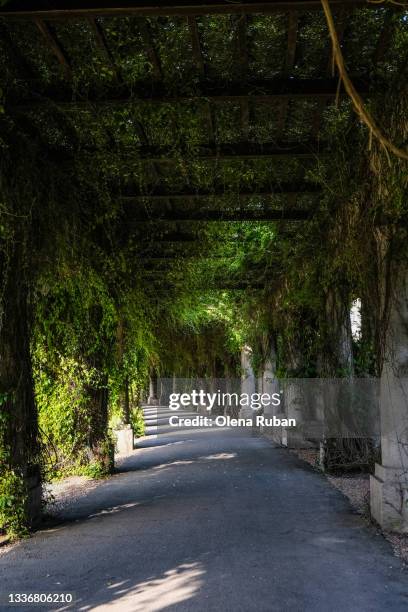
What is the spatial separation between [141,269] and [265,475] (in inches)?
158

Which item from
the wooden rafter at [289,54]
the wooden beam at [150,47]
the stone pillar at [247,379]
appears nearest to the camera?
the wooden rafter at [289,54]

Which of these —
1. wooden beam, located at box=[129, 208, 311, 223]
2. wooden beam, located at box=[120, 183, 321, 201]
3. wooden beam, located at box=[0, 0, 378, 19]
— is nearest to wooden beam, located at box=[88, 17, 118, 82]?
wooden beam, located at box=[0, 0, 378, 19]

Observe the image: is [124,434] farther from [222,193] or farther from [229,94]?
[229,94]

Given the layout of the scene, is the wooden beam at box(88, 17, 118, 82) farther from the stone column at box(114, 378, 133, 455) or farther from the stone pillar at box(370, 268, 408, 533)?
the stone column at box(114, 378, 133, 455)

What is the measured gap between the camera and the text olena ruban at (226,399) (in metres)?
17.8

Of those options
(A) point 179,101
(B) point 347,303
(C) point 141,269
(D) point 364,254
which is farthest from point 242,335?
(A) point 179,101

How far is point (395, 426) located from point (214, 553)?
2091mm

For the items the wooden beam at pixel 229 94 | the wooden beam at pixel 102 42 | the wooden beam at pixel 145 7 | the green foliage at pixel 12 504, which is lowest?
the green foliage at pixel 12 504

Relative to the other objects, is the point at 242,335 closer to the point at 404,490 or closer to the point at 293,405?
the point at 293,405

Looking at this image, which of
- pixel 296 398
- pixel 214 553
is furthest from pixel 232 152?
pixel 296 398

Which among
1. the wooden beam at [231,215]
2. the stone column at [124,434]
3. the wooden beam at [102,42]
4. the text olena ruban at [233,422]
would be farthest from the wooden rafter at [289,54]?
the stone column at [124,434]

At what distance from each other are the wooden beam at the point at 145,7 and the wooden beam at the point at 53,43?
13 centimetres

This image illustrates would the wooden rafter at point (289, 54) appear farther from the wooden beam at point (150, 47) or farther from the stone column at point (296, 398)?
the stone column at point (296, 398)

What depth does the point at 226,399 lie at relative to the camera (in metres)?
27.2
